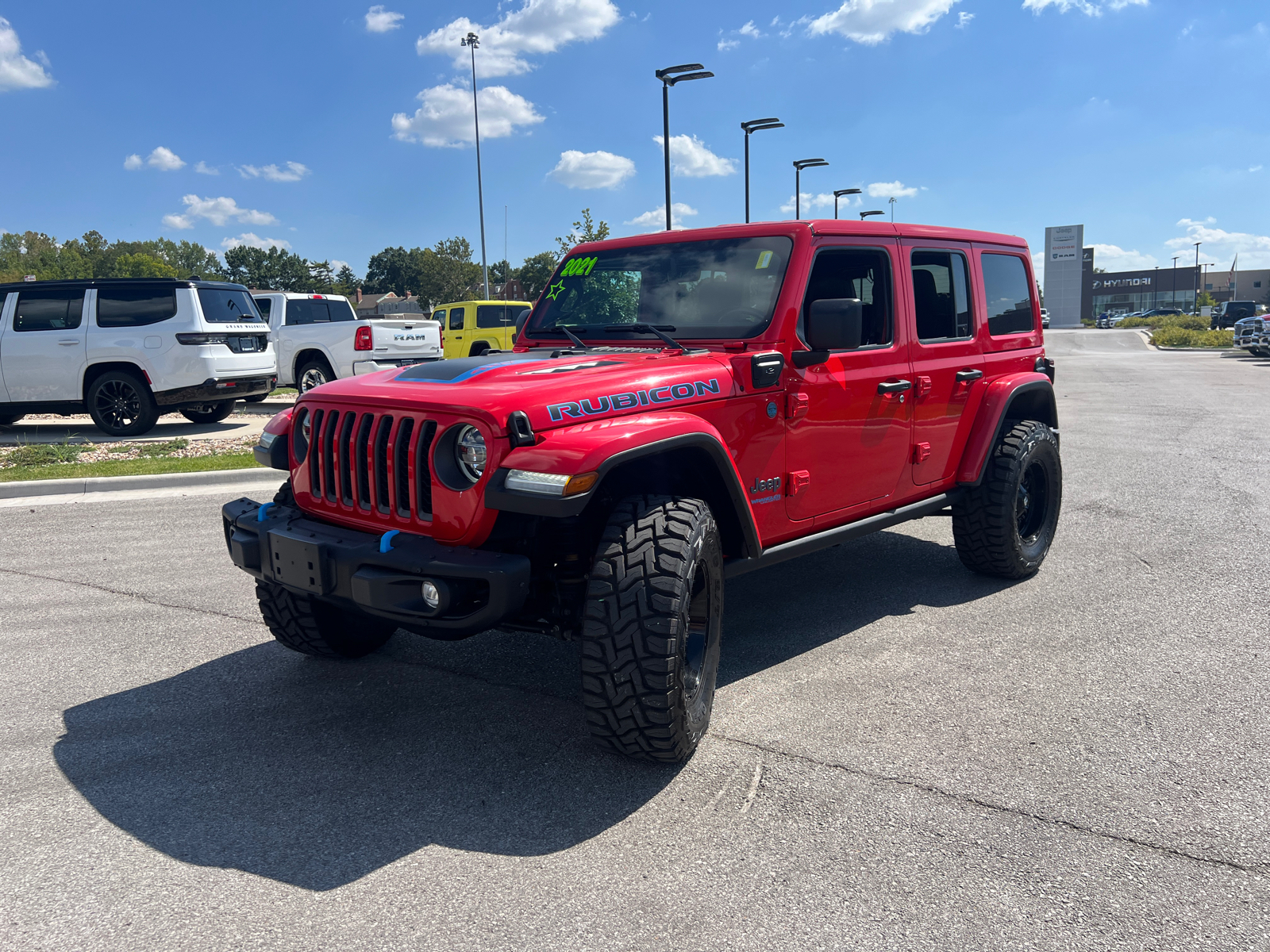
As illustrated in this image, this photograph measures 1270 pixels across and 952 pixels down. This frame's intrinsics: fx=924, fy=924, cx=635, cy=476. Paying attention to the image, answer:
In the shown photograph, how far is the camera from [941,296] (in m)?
4.86

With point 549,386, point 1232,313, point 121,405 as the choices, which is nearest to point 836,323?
point 549,386

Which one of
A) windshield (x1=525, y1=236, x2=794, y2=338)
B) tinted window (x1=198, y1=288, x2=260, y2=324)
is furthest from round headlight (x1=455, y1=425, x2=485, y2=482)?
tinted window (x1=198, y1=288, x2=260, y2=324)

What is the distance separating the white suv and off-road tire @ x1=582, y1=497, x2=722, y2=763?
993 cm

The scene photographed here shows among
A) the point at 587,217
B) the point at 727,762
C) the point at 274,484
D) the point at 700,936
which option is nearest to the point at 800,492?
the point at 727,762

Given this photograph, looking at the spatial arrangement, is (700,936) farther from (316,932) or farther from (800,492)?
(800,492)

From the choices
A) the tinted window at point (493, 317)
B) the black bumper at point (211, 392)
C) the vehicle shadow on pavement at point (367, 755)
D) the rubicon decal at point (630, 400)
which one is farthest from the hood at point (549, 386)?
the tinted window at point (493, 317)

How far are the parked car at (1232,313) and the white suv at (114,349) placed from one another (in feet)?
158

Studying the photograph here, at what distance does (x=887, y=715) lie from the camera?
3.61 meters

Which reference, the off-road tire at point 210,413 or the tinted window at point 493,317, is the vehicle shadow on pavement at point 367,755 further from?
the tinted window at point 493,317

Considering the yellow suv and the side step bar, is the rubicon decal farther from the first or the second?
the yellow suv

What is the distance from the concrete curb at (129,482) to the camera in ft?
27.3

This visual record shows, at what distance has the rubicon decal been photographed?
3.10 m

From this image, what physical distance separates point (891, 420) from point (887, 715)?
58.3 inches

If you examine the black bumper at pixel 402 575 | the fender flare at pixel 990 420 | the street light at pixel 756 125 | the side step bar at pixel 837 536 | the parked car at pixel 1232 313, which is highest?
the street light at pixel 756 125
